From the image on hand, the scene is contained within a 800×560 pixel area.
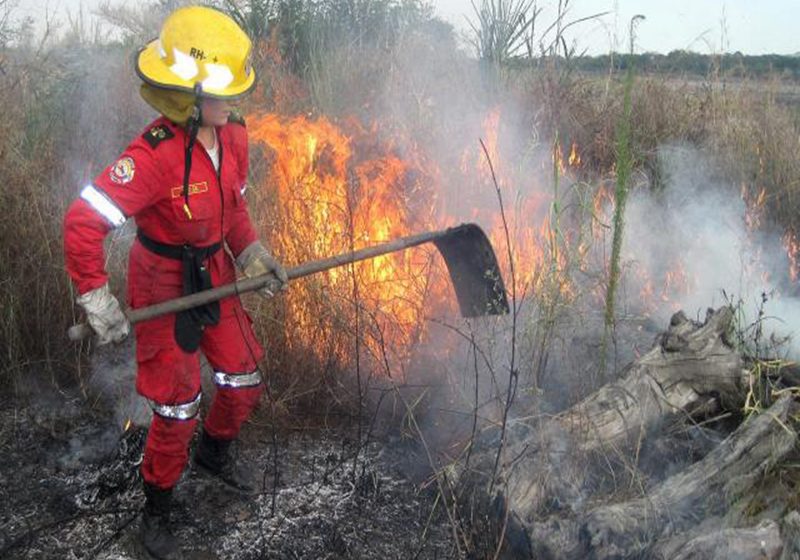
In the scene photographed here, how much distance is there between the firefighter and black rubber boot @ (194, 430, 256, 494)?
41 mm

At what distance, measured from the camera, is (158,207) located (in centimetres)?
310

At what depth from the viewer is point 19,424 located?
4160mm

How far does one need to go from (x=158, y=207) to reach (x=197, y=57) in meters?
0.65

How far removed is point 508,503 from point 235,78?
6.90 feet

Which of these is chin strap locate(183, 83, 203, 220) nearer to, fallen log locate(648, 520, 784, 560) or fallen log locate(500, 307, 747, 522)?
fallen log locate(500, 307, 747, 522)

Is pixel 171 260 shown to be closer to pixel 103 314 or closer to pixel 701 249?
pixel 103 314

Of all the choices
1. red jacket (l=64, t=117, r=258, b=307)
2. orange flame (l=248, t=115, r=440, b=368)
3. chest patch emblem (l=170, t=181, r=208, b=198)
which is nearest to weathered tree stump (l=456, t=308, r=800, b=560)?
orange flame (l=248, t=115, r=440, b=368)

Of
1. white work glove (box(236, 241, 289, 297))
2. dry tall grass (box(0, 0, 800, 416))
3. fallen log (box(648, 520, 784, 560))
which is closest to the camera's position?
fallen log (box(648, 520, 784, 560))

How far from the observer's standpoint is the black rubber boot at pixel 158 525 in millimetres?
3215

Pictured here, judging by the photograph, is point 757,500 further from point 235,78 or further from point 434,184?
point 434,184

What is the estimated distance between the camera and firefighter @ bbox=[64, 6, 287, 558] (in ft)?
9.54

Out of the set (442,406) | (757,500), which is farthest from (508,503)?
(442,406)

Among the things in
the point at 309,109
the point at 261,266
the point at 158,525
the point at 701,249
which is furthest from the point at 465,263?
the point at 309,109

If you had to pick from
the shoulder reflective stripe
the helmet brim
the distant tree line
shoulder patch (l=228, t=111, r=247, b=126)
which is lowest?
the shoulder reflective stripe
